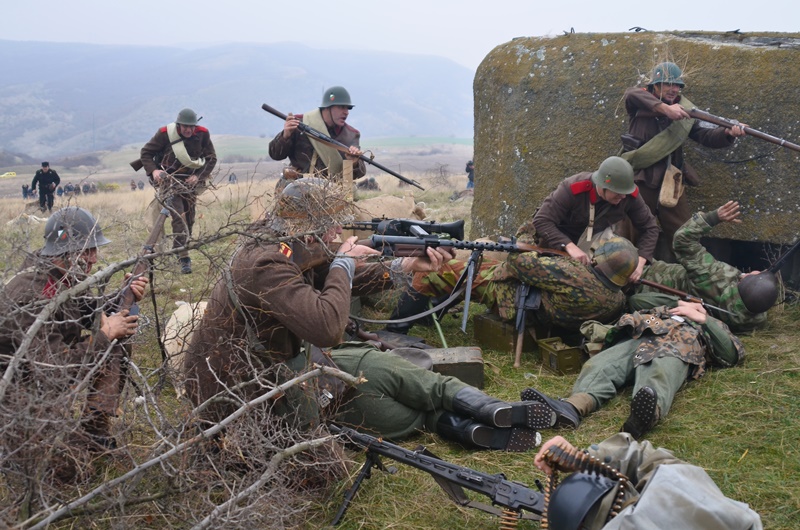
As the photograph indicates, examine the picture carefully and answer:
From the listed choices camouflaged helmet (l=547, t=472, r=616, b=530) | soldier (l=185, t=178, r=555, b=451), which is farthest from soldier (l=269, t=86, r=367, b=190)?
camouflaged helmet (l=547, t=472, r=616, b=530)

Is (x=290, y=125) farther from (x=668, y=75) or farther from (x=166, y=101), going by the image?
(x=166, y=101)

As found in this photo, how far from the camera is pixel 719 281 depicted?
622 centimetres

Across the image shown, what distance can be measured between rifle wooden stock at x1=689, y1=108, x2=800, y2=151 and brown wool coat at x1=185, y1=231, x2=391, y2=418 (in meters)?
4.71

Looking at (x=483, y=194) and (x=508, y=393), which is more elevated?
(x=483, y=194)

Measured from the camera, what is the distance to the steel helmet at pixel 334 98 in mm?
8688

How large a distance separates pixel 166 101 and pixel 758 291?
147 metres

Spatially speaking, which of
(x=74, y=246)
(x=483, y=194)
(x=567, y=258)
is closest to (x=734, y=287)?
(x=567, y=258)

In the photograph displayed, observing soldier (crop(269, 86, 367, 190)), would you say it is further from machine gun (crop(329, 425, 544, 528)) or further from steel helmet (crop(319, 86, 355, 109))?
machine gun (crop(329, 425, 544, 528))

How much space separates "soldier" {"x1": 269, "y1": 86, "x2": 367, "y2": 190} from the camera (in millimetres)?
8523

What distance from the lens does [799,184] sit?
7.39 m

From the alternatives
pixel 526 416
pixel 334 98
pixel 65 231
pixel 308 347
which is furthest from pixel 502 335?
pixel 334 98

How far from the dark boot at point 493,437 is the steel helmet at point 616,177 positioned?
2.66 m

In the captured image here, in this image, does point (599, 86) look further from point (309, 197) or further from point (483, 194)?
point (309, 197)

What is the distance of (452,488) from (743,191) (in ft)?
18.2
